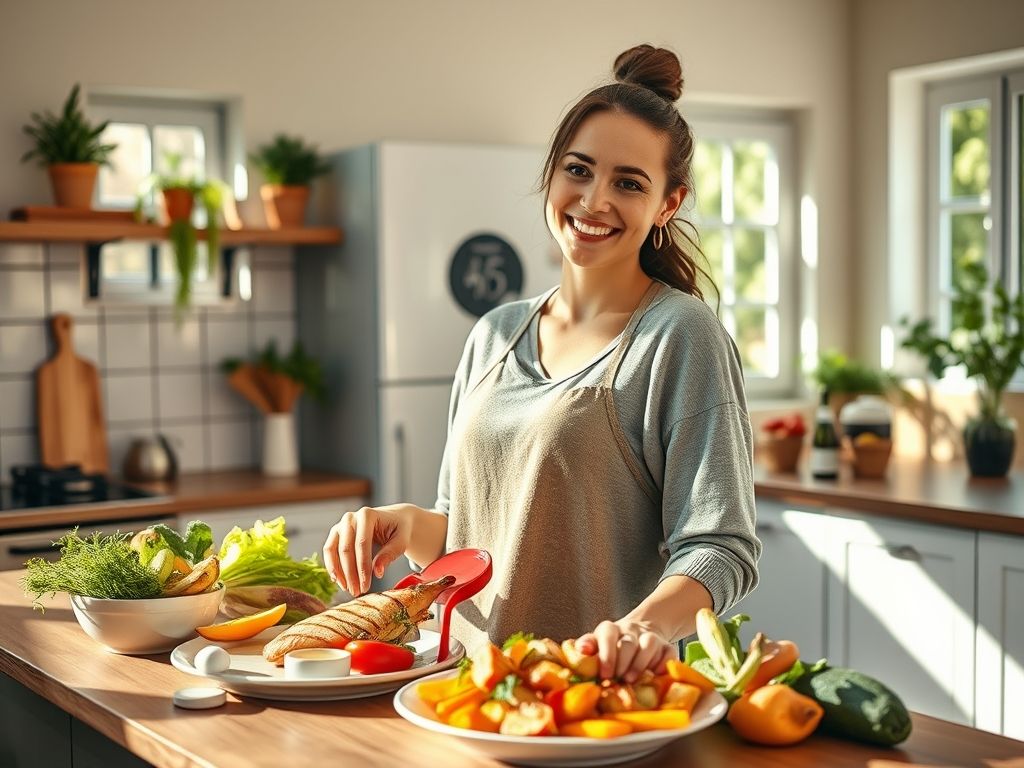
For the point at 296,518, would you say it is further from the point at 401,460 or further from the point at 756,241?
the point at 756,241

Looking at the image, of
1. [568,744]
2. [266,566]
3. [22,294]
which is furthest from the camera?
[22,294]

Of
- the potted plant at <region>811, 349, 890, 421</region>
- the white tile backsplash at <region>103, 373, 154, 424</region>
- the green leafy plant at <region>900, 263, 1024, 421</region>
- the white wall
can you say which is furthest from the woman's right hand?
the potted plant at <region>811, 349, 890, 421</region>

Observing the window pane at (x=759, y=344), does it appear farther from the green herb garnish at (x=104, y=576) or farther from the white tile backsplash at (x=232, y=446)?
the green herb garnish at (x=104, y=576)

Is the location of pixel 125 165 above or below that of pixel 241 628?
above

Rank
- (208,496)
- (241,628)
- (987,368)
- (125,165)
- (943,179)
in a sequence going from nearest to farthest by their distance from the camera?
(241,628), (208,496), (987,368), (125,165), (943,179)

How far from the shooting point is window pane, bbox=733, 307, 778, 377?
4.79 m

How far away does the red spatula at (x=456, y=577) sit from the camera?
1531mm

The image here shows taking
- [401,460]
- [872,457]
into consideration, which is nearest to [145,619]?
[401,460]

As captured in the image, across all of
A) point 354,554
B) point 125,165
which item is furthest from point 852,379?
point 354,554

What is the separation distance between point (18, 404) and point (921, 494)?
7.92 ft

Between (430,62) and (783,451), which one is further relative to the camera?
(430,62)

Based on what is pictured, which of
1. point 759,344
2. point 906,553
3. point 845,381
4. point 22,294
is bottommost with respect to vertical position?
point 906,553

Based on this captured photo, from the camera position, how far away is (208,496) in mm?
3369

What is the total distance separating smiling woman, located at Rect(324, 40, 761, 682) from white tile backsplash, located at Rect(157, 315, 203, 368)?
2202 millimetres
